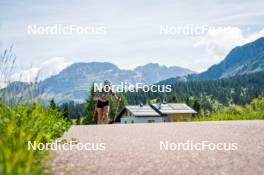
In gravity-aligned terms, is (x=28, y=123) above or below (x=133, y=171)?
above

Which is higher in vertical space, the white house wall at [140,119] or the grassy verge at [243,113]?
the grassy verge at [243,113]

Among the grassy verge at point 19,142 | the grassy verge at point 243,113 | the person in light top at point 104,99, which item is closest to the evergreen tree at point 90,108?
the grassy verge at point 243,113

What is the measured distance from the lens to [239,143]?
26.8ft

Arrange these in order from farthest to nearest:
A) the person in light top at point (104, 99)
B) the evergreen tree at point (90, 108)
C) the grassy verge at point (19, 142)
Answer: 1. the evergreen tree at point (90, 108)
2. the person in light top at point (104, 99)
3. the grassy verge at point (19, 142)

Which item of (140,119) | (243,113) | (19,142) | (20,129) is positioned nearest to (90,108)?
(140,119)

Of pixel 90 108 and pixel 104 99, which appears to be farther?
pixel 90 108

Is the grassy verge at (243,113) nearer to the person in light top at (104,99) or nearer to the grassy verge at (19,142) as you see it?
the person in light top at (104,99)

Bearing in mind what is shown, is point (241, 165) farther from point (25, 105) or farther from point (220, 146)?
point (25, 105)

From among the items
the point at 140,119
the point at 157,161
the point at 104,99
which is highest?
the point at 104,99

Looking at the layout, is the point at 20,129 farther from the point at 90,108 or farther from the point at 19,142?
the point at 90,108

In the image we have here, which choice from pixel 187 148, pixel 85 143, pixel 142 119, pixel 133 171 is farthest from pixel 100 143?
pixel 142 119

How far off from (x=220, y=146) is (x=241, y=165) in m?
2.11

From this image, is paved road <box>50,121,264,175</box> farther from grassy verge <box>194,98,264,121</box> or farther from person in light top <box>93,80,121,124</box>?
grassy verge <box>194,98,264,121</box>

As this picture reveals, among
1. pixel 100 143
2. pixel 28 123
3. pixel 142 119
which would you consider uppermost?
pixel 28 123
